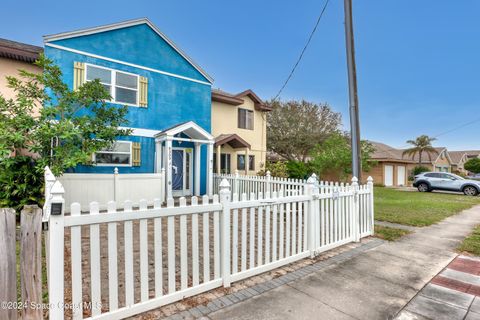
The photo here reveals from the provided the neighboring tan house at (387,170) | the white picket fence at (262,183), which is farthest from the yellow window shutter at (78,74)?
the neighboring tan house at (387,170)

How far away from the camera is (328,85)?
1894cm

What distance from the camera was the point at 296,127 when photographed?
2638 cm

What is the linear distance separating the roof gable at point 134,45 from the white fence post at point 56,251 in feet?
30.8

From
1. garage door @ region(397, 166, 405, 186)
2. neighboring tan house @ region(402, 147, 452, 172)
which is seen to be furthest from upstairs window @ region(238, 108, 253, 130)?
neighboring tan house @ region(402, 147, 452, 172)

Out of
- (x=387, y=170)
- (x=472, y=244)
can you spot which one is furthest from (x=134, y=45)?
(x=387, y=170)

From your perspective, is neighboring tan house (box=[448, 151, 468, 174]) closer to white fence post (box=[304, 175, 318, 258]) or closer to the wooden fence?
white fence post (box=[304, 175, 318, 258])

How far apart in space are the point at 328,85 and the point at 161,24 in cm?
1254

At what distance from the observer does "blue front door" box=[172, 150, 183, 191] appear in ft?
37.8

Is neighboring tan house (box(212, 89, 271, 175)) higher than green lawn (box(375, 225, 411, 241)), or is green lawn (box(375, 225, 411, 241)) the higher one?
neighboring tan house (box(212, 89, 271, 175))

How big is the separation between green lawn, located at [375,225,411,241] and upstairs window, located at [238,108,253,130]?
34.1 ft

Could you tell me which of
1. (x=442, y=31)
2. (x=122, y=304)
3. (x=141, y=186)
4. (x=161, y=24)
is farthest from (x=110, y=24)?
(x=442, y=31)

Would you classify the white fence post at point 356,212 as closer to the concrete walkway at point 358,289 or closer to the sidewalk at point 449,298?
the concrete walkway at point 358,289

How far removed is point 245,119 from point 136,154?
756 centimetres

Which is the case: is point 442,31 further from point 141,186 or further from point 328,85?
point 141,186
